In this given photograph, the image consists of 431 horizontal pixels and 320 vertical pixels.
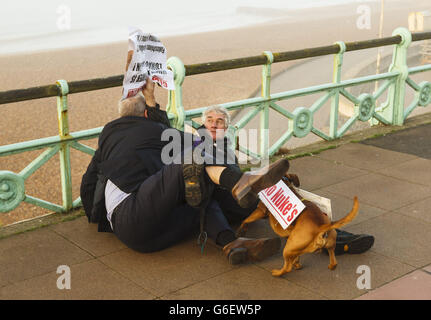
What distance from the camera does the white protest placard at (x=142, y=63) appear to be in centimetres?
504

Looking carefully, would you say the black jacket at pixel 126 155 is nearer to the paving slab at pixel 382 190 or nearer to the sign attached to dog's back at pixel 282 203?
the sign attached to dog's back at pixel 282 203

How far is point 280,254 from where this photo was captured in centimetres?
491

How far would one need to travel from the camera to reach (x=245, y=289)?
4.38m

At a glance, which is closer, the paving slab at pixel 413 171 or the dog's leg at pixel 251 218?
the dog's leg at pixel 251 218

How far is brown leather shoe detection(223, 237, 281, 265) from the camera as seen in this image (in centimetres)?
465

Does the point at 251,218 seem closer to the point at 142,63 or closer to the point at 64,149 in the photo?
the point at 142,63

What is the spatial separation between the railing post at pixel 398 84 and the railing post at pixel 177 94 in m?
3.24

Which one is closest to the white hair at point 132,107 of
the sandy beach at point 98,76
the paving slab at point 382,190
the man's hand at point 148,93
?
the man's hand at point 148,93

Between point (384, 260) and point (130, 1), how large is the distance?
69201mm

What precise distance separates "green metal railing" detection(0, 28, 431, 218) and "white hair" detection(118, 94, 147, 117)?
852 millimetres

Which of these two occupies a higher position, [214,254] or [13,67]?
[214,254]

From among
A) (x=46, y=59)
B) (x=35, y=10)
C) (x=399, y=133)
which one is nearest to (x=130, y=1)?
(x=35, y=10)

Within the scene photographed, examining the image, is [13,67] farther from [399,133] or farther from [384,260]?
[384,260]

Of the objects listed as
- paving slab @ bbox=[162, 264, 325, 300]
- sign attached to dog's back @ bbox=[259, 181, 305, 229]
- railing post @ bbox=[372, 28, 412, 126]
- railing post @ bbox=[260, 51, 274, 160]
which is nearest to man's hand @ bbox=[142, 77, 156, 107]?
sign attached to dog's back @ bbox=[259, 181, 305, 229]
